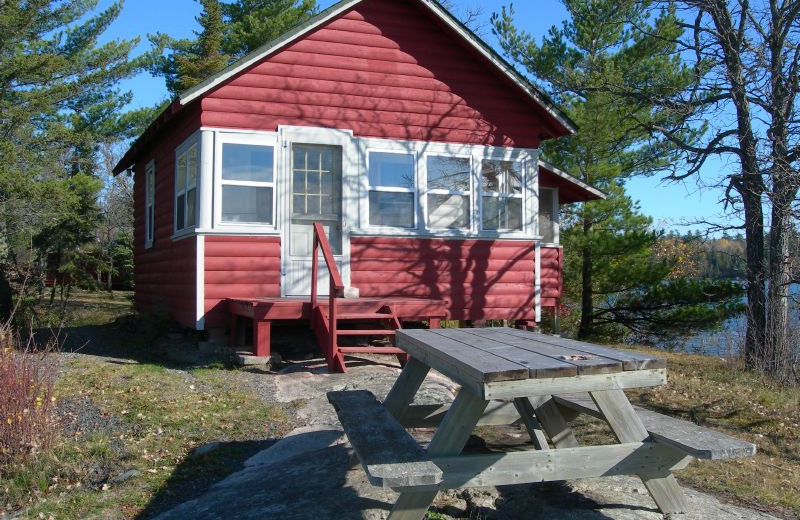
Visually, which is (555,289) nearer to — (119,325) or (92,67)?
(119,325)

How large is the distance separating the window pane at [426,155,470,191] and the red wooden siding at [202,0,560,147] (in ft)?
1.07

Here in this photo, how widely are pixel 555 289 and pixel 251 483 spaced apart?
29.4 ft

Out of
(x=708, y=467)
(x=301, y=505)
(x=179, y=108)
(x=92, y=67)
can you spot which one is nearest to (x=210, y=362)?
(x=179, y=108)

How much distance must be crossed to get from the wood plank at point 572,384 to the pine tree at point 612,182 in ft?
46.8

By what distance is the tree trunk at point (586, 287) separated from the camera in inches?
714

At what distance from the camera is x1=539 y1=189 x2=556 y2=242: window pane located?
13.8 meters

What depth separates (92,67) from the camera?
24.0 metres

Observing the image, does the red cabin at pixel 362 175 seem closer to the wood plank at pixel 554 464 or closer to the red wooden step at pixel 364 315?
the red wooden step at pixel 364 315

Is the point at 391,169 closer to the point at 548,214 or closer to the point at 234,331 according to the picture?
the point at 234,331

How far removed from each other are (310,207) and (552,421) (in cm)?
618

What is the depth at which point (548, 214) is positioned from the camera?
1395 cm

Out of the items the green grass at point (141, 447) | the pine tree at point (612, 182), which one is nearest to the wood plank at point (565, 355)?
the green grass at point (141, 447)

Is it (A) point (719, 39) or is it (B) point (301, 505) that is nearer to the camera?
(B) point (301, 505)

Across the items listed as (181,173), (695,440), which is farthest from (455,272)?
(695,440)
